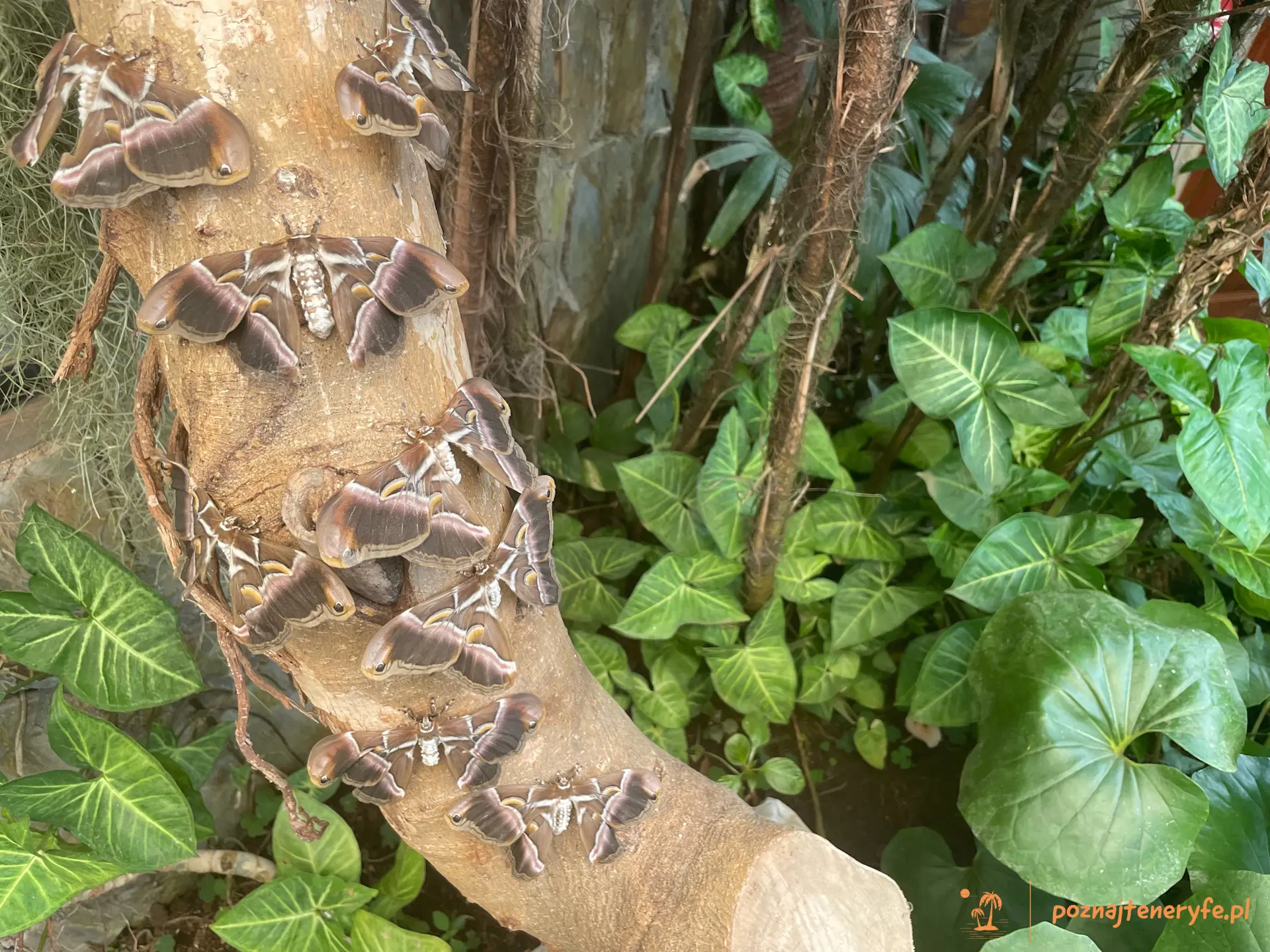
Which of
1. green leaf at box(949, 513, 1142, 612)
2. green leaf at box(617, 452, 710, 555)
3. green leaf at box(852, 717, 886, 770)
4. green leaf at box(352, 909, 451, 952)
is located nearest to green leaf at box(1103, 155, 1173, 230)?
green leaf at box(949, 513, 1142, 612)

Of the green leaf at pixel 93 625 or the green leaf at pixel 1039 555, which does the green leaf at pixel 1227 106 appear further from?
the green leaf at pixel 93 625

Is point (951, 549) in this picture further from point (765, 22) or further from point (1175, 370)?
point (765, 22)

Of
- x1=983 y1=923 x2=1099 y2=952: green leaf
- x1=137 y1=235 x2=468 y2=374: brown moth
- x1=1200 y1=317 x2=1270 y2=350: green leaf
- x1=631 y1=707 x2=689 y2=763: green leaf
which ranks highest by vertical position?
x1=137 y1=235 x2=468 y2=374: brown moth

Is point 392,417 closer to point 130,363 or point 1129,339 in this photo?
point 130,363

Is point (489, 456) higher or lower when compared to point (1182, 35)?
lower

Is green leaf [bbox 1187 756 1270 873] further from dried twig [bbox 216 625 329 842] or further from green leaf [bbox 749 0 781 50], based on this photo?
green leaf [bbox 749 0 781 50]

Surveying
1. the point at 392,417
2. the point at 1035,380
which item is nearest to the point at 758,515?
the point at 1035,380
